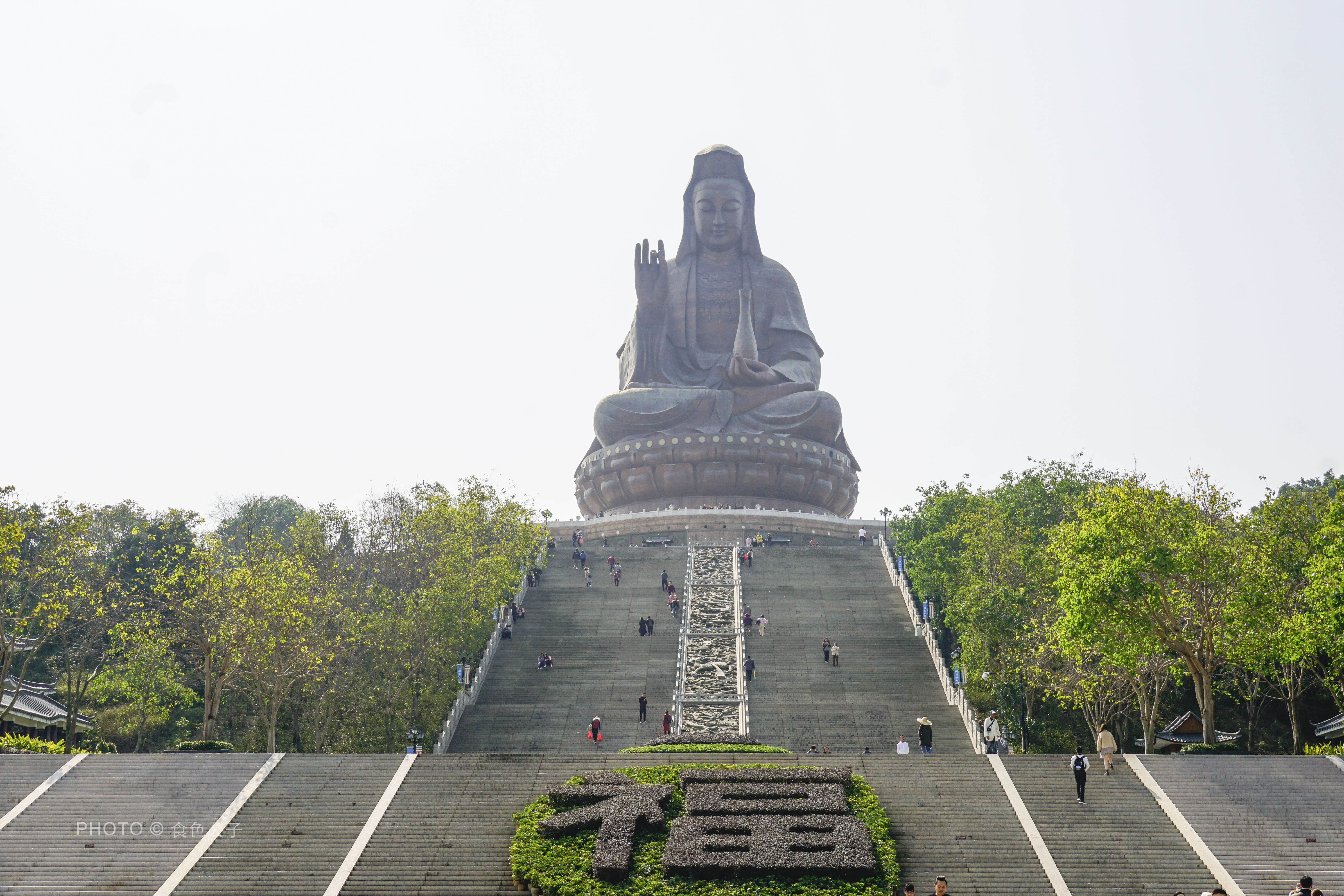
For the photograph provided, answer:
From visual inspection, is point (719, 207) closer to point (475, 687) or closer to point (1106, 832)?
point (475, 687)

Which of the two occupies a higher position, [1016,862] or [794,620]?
[794,620]

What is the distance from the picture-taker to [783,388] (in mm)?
42719

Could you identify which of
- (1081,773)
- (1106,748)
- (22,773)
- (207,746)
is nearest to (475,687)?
(207,746)

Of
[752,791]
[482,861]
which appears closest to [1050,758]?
[752,791]

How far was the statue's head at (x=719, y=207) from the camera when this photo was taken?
4547cm

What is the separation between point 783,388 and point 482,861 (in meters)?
29.8

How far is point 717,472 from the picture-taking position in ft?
135

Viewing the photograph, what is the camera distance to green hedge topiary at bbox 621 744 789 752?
1784cm

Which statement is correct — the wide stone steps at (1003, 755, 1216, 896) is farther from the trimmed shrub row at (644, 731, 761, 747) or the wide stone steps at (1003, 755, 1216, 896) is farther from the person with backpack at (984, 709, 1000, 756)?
the trimmed shrub row at (644, 731, 761, 747)

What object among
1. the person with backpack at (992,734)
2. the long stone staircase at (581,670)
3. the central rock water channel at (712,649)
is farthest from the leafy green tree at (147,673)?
the person with backpack at (992,734)

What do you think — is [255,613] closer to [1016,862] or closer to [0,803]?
[0,803]

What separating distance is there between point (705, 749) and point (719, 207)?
100ft

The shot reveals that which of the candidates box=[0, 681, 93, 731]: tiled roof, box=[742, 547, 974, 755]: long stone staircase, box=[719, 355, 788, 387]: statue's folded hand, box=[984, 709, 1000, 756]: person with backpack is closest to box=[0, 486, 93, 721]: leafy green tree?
box=[0, 681, 93, 731]: tiled roof

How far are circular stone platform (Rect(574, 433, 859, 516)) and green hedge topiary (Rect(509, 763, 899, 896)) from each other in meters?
25.6
